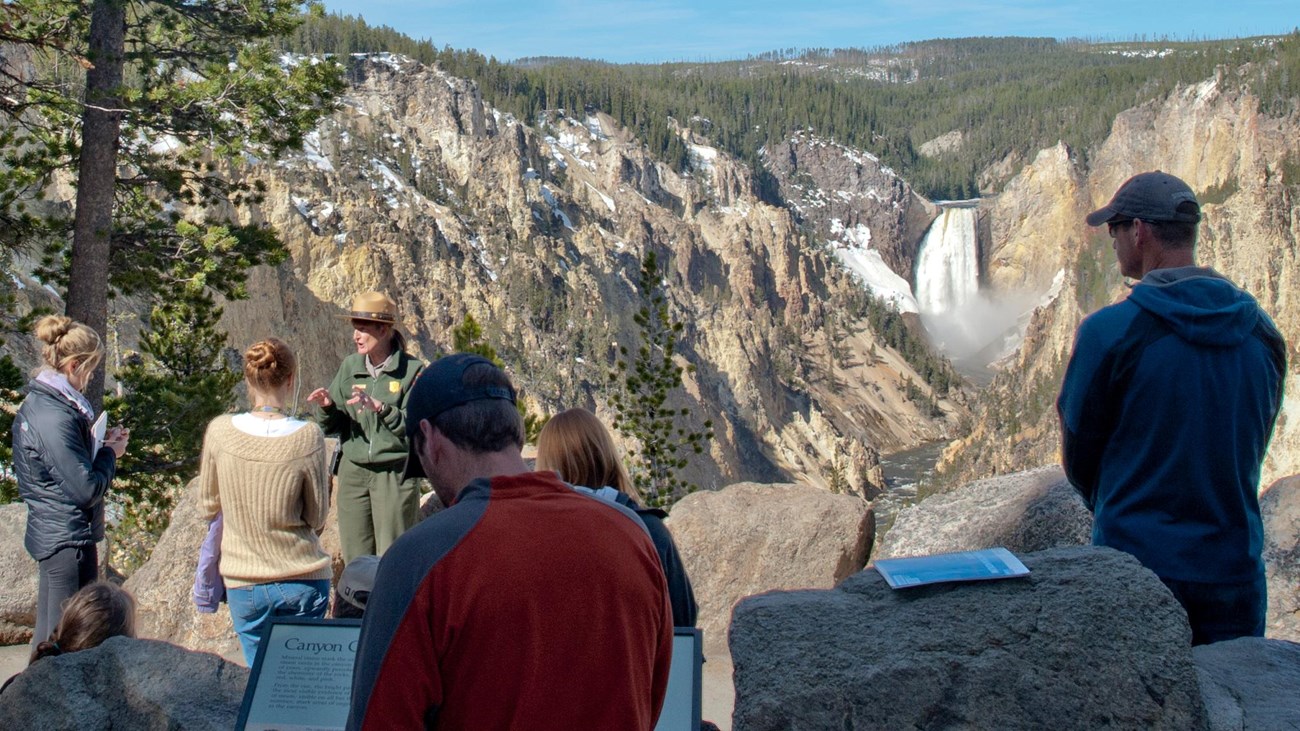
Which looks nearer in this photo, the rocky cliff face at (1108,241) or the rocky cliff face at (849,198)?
the rocky cliff face at (1108,241)

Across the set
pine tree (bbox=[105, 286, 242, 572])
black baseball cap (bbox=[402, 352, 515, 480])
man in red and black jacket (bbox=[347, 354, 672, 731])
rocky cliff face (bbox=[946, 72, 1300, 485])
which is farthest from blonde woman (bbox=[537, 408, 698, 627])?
rocky cliff face (bbox=[946, 72, 1300, 485])

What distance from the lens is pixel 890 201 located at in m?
146

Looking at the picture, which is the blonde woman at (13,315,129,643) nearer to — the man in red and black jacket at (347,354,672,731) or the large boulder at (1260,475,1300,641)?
the man in red and black jacket at (347,354,672,731)

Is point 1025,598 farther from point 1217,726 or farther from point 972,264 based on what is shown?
point 972,264

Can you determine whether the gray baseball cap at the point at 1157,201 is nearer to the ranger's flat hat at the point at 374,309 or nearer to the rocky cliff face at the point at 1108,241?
the ranger's flat hat at the point at 374,309

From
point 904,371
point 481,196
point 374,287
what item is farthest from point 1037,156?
point 374,287

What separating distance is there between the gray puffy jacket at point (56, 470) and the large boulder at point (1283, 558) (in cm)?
462

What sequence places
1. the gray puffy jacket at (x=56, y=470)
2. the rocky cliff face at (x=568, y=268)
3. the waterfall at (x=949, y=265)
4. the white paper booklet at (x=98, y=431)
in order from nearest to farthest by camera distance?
the gray puffy jacket at (x=56, y=470), the white paper booklet at (x=98, y=431), the rocky cliff face at (x=568, y=268), the waterfall at (x=949, y=265)

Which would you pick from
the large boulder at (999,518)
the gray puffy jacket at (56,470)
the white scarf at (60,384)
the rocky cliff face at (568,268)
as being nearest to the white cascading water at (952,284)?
the rocky cliff face at (568,268)

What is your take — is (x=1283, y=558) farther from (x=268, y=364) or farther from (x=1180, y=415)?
(x=268, y=364)

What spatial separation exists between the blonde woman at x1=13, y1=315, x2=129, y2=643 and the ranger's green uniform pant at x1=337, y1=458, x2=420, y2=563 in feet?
3.13

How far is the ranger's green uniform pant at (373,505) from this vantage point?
5.02m

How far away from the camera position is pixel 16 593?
6848 mm

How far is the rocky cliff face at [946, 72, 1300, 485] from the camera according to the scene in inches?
2581
